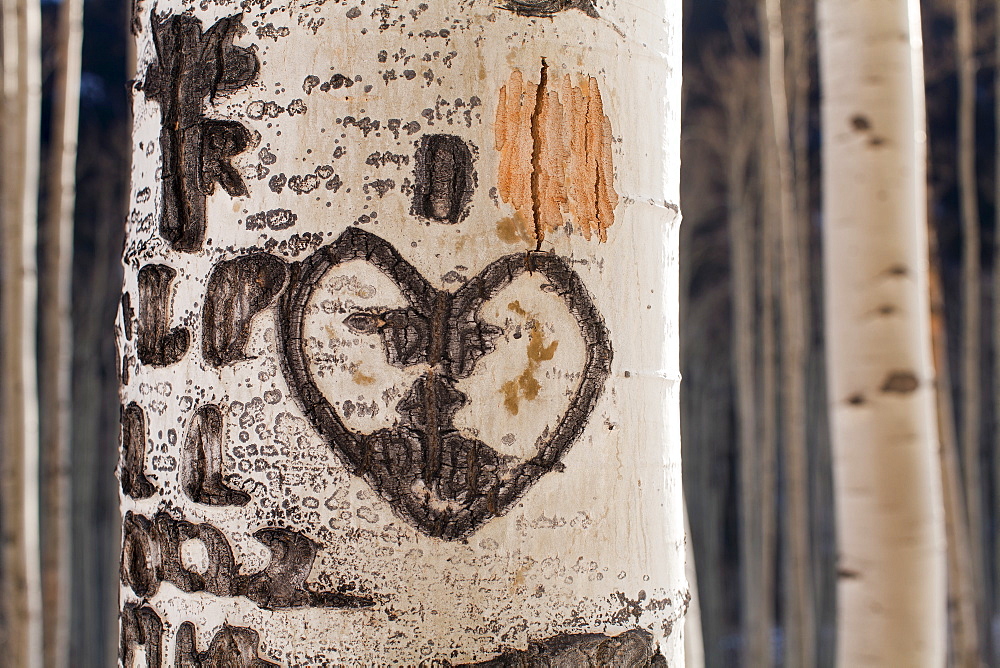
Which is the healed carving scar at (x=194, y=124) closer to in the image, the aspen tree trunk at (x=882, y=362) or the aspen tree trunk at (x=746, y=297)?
the aspen tree trunk at (x=882, y=362)

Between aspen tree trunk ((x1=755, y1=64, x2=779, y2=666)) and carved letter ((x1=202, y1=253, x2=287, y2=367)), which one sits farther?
aspen tree trunk ((x1=755, y1=64, x2=779, y2=666))

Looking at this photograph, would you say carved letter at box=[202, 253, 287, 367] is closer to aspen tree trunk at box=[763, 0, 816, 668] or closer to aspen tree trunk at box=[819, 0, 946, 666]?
aspen tree trunk at box=[819, 0, 946, 666]

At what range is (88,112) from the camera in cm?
580

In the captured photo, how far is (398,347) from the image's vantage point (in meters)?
0.36

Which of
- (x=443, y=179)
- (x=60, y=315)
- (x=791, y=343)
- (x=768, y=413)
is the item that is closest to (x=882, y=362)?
(x=443, y=179)

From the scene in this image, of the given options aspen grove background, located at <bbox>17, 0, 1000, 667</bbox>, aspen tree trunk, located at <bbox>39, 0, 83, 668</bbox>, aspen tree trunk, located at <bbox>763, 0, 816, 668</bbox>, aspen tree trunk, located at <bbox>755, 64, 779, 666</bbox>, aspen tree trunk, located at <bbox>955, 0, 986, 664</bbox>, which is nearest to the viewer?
aspen tree trunk, located at <bbox>39, 0, 83, 668</bbox>

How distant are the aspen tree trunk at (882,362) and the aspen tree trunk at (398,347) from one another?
17.4 inches

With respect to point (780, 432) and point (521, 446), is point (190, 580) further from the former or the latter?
point (780, 432)

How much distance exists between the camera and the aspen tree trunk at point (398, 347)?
358 millimetres

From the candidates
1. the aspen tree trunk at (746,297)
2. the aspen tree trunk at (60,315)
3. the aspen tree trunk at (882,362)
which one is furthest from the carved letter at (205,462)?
the aspen tree trunk at (746,297)

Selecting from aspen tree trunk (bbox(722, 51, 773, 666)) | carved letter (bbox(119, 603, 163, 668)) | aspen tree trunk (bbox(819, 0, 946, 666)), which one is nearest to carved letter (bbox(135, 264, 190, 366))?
carved letter (bbox(119, 603, 163, 668))

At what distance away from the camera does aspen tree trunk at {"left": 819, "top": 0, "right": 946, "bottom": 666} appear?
75 centimetres

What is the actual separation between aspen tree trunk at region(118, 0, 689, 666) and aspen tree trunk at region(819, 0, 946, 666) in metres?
0.44

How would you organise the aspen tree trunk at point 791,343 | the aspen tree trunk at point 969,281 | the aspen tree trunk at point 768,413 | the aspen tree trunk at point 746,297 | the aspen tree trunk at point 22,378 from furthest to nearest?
the aspen tree trunk at point 746,297 < the aspen tree trunk at point 768,413 < the aspen tree trunk at point 969,281 < the aspen tree trunk at point 791,343 < the aspen tree trunk at point 22,378
